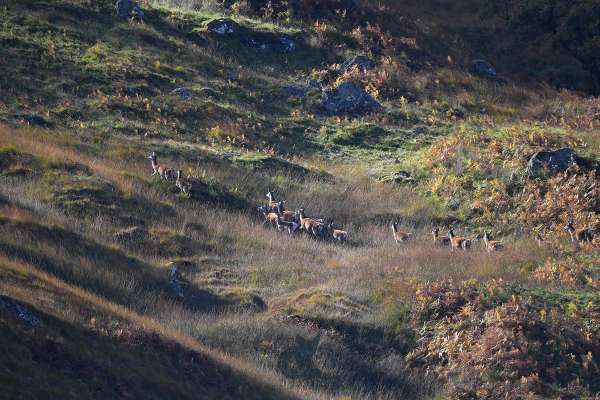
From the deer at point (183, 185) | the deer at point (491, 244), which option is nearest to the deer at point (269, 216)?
the deer at point (183, 185)

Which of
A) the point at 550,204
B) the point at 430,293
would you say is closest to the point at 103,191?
the point at 430,293

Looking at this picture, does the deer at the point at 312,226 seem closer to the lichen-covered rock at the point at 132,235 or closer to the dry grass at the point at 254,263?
the dry grass at the point at 254,263

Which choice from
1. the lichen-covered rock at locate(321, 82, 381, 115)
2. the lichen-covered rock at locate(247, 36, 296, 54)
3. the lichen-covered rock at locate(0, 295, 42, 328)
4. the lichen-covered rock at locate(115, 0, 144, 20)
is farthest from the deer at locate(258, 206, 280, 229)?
the lichen-covered rock at locate(115, 0, 144, 20)

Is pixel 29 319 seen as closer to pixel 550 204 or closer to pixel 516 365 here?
pixel 516 365

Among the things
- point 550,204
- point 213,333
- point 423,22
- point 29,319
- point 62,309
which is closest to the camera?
point 29,319

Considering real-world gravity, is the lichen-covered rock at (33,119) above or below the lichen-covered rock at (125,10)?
below

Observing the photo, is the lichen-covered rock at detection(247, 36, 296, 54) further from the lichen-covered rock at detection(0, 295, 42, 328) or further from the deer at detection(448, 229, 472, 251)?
the lichen-covered rock at detection(0, 295, 42, 328)

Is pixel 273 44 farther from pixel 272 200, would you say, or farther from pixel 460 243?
pixel 460 243
